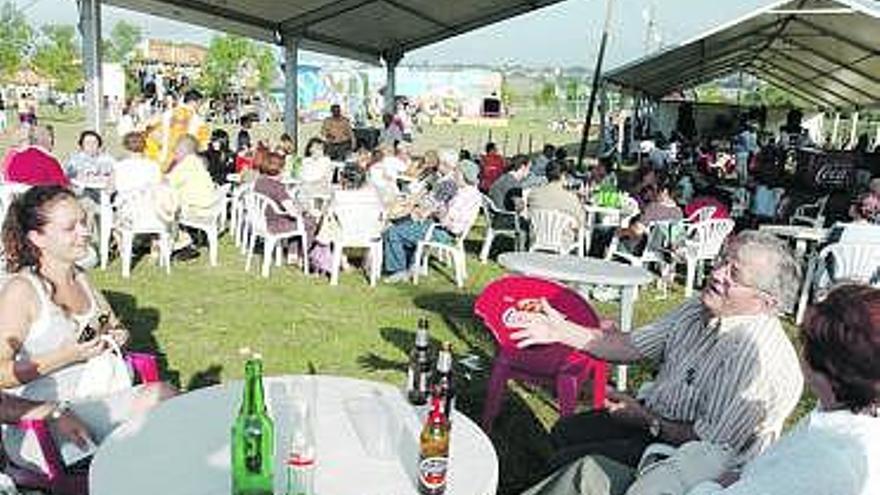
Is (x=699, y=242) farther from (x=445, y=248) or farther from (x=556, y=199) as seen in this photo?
(x=445, y=248)

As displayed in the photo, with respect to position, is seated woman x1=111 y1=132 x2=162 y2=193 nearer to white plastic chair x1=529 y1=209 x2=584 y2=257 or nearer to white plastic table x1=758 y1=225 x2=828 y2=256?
white plastic chair x1=529 y1=209 x2=584 y2=257

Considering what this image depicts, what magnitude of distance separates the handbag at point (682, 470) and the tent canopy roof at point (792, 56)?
9.73 m

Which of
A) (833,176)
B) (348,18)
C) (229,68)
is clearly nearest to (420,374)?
(348,18)

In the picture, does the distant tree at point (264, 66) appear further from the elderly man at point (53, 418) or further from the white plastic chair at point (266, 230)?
the elderly man at point (53, 418)

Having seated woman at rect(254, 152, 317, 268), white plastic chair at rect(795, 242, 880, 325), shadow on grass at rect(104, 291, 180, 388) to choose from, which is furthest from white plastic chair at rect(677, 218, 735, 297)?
shadow on grass at rect(104, 291, 180, 388)

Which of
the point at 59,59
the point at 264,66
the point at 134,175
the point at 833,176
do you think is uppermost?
the point at 264,66

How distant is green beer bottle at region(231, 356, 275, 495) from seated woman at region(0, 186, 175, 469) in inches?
32.7

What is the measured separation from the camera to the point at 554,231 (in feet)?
23.6

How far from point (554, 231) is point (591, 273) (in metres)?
2.75

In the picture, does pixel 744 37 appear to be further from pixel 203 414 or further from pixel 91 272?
pixel 203 414

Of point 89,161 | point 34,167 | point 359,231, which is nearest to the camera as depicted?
point 34,167

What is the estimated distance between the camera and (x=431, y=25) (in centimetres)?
1569

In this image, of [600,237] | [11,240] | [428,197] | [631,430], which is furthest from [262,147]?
[631,430]

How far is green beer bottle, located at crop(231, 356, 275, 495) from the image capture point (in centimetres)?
188
